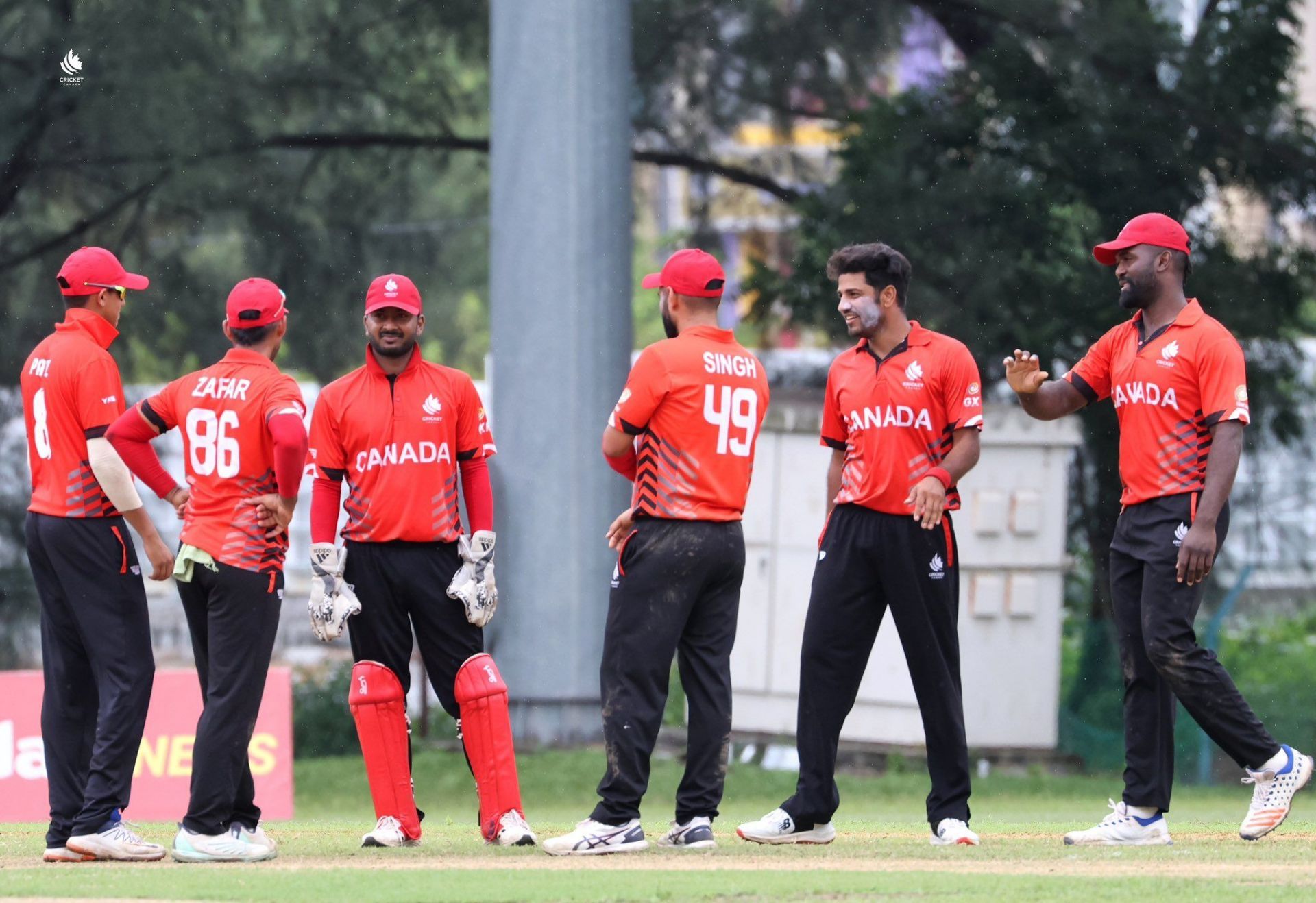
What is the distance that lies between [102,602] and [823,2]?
31.3 feet

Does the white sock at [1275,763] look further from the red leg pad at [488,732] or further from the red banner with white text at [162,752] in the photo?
the red banner with white text at [162,752]

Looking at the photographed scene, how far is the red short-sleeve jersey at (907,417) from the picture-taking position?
7.27 metres

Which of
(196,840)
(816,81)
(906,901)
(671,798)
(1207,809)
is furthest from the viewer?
(816,81)

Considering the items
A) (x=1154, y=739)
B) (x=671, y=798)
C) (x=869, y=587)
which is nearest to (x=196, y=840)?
(x=869, y=587)

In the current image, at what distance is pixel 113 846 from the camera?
7.22 metres

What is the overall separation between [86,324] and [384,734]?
75.7 inches

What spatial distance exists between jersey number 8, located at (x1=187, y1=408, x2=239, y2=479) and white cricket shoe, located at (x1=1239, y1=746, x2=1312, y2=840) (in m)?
3.86

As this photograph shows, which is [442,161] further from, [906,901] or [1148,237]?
[906,901]

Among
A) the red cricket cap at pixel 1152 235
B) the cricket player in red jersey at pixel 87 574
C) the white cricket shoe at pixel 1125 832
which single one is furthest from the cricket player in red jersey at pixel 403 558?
the red cricket cap at pixel 1152 235

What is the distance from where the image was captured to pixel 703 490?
7.22 m

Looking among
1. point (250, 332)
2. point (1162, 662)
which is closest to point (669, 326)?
point (250, 332)

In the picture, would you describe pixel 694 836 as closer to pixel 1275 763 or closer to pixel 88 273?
pixel 1275 763

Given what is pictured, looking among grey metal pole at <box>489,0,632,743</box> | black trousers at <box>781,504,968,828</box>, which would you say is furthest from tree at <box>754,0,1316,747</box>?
black trousers at <box>781,504,968,828</box>

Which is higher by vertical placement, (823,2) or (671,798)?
(823,2)
